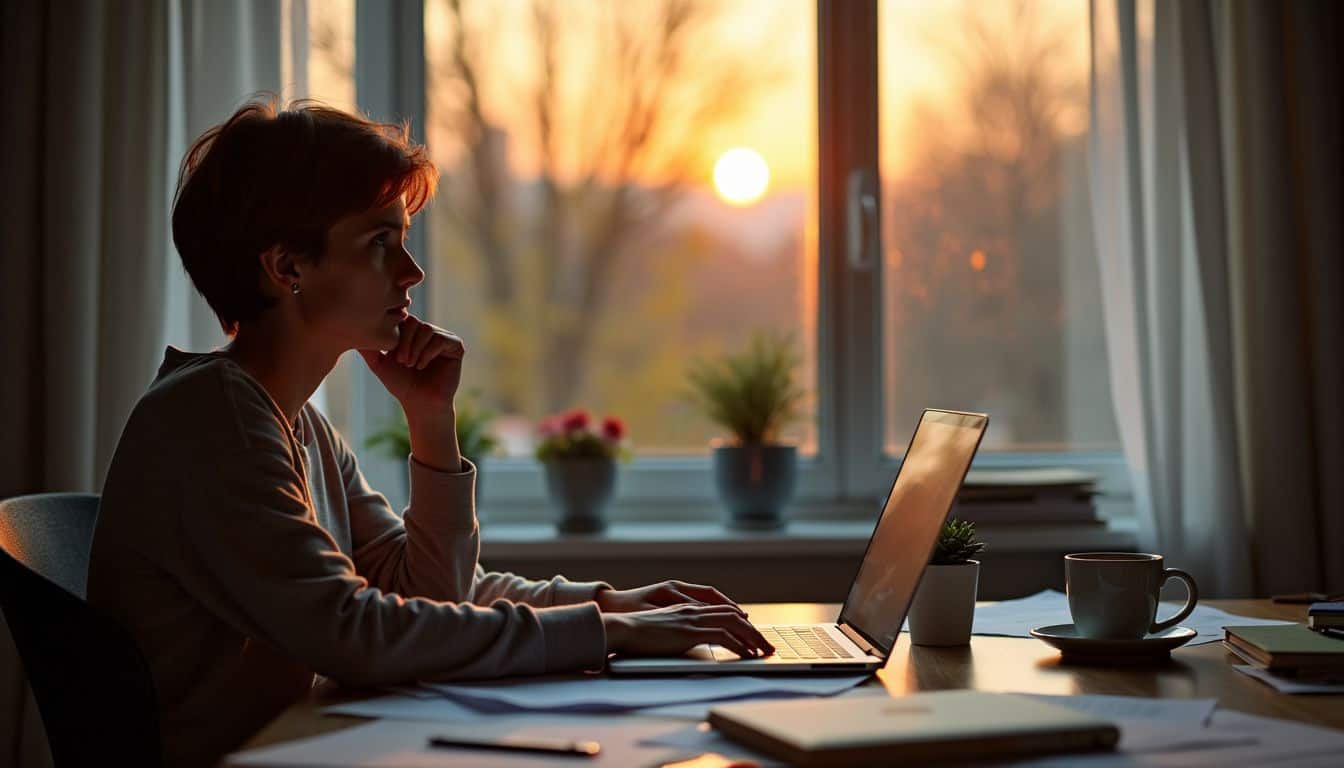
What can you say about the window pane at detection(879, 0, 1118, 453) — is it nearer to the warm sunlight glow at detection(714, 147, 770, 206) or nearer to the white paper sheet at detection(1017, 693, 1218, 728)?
the warm sunlight glow at detection(714, 147, 770, 206)

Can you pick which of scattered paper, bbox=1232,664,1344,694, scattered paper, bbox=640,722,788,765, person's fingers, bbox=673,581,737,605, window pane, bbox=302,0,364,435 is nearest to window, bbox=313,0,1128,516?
window pane, bbox=302,0,364,435

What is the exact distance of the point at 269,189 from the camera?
51.4 inches

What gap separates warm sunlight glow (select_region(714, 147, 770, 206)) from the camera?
2746mm

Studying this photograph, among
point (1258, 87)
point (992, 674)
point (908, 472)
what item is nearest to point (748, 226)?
point (1258, 87)

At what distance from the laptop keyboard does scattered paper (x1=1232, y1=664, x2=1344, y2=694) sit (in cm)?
35

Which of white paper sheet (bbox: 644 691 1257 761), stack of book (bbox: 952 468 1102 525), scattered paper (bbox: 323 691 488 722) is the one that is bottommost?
white paper sheet (bbox: 644 691 1257 761)

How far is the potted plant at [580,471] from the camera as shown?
2.47 metres

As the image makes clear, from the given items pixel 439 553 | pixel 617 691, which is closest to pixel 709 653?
pixel 617 691

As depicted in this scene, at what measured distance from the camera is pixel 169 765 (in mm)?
1181

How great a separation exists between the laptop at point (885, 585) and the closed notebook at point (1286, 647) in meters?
0.30

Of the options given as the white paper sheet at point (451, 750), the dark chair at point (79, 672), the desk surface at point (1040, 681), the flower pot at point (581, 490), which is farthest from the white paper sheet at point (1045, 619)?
the flower pot at point (581, 490)

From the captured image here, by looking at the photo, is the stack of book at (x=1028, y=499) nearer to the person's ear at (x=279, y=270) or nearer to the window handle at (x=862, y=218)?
the window handle at (x=862, y=218)

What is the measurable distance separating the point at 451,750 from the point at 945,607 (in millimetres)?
589

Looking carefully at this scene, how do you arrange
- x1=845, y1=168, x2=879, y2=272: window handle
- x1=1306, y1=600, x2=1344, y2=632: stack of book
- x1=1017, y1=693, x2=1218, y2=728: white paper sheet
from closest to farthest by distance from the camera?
x1=1017, y1=693, x2=1218, y2=728: white paper sheet < x1=1306, y1=600, x2=1344, y2=632: stack of book < x1=845, y1=168, x2=879, y2=272: window handle
